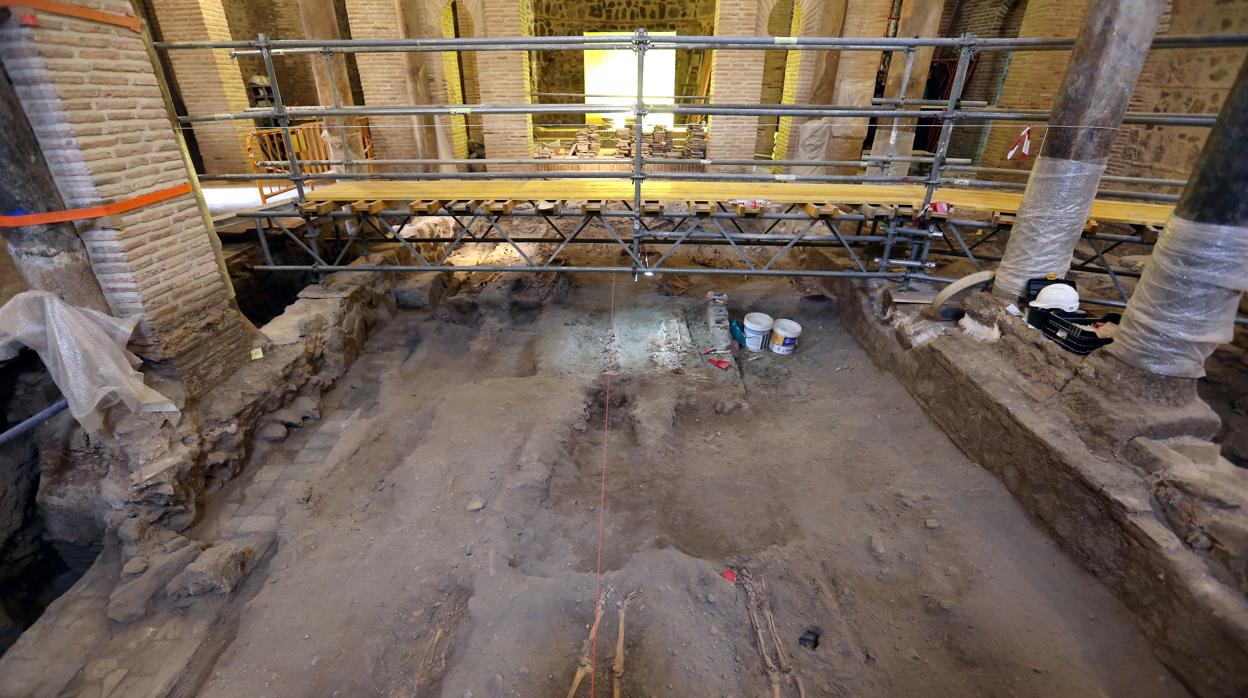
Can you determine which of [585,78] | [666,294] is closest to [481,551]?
[666,294]

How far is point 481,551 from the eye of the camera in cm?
353

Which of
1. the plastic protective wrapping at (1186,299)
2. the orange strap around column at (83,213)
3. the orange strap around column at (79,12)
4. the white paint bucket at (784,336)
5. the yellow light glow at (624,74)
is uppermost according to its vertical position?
the yellow light glow at (624,74)

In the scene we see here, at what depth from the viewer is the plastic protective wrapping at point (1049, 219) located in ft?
13.3

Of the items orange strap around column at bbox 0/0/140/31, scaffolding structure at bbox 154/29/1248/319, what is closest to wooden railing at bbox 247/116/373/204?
scaffolding structure at bbox 154/29/1248/319

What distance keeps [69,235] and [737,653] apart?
196 inches

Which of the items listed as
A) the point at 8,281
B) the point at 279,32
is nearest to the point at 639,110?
the point at 8,281

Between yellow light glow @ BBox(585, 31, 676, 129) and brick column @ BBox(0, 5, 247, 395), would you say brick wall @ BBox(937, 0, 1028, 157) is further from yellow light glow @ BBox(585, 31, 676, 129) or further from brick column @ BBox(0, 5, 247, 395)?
brick column @ BBox(0, 5, 247, 395)

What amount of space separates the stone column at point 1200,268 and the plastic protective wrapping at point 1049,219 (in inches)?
38.8

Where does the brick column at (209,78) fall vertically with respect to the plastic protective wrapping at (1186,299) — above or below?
above

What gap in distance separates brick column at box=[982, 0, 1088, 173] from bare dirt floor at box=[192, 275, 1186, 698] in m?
7.65

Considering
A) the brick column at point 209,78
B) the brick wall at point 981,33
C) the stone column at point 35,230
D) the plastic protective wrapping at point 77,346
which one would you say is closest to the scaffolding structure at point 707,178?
the stone column at point 35,230

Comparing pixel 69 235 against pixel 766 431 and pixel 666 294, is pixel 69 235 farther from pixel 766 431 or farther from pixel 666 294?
pixel 666 294

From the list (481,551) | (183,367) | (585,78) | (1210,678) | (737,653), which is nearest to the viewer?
(1210,678)

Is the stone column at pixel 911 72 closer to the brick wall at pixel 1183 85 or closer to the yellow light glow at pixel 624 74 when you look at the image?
the brick wall at pixel 1183 85
